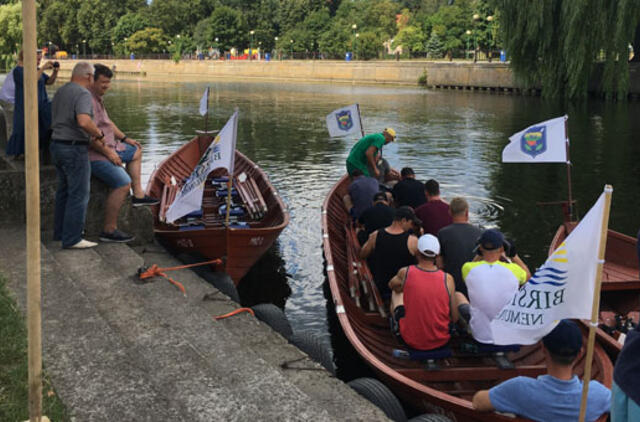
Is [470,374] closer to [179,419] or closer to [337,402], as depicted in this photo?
[337,402]

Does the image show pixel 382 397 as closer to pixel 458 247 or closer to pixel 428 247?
Result: pixel 428 247

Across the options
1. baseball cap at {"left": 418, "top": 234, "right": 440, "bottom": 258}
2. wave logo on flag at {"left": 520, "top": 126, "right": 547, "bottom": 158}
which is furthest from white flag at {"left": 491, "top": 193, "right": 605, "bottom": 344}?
wave logo on flag at {"left": 520, "top": 126, "right": 547, "bottom": 158}

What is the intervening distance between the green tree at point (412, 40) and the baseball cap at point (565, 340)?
84103 millimetres

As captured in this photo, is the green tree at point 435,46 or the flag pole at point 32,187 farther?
the green tree at point 435,46

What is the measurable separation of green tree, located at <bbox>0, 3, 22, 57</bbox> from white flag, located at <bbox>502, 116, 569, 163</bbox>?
8675 centimetres

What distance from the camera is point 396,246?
7.05 m

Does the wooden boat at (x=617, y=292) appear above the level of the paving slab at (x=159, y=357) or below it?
below

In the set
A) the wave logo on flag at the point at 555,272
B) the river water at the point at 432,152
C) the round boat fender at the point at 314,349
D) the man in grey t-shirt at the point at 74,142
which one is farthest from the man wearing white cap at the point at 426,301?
the man in grey t-shirt at the point at 74,142

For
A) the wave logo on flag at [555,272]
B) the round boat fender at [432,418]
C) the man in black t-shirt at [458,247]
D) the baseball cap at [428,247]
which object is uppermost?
the wave logo on flag at [555,272]

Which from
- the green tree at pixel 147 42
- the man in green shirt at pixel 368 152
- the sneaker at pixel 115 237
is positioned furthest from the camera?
the green tree at pixel 147 42

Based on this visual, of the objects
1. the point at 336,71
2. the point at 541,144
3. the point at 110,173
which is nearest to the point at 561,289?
the point at 110,173

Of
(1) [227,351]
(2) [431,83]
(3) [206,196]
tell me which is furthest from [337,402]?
(2) [431,83]

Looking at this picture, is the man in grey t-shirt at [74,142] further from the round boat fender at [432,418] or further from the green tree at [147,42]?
the green tree at [147,42]

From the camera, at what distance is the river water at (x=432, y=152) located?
551 inches
